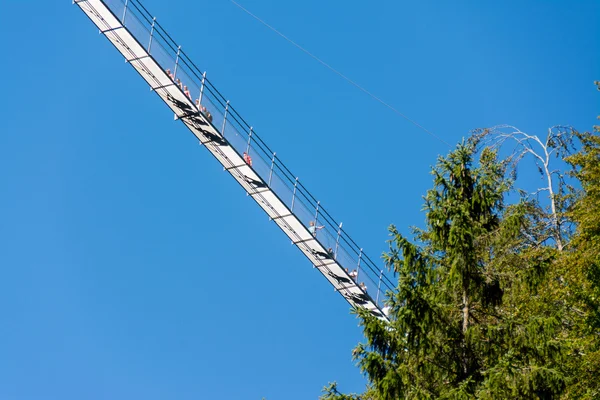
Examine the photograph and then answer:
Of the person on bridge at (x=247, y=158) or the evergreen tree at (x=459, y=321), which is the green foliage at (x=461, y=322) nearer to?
the evergreen tree at (x=459, y=321)

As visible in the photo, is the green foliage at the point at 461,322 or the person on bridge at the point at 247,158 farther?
the person on bridge at the point at 247,158

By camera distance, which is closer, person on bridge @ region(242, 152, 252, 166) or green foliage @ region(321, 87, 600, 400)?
green foliage @ region(321, 87, 600, 400)

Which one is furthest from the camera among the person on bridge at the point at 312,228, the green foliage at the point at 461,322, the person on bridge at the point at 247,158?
the person on bridge at the point at 312,228

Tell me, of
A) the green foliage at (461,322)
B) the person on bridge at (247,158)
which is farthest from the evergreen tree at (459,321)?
the person on bridge at (247,158)

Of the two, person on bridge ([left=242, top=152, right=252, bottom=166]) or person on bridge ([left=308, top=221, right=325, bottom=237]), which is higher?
person on bridge ([left=242, top=152, right=252, bottom=166])

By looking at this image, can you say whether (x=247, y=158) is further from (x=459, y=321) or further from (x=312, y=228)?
(x=459, y=321)

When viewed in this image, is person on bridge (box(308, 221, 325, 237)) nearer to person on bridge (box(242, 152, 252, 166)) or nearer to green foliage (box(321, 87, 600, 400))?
person on bridge (box(242, 152, 252, 166))

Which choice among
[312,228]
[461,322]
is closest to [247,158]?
[312,228]

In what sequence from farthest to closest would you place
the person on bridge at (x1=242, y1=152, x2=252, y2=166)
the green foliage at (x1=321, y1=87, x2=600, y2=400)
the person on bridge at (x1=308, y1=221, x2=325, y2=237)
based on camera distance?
1. the person on bridge at (x1=308, y1=221, x2=325, y2=237)
2. the person on bridge at (x1=242, y1=152, x2=252, y2=166)
3. the green foliage at (x1=321, y1=87, x2=600, y2=400)

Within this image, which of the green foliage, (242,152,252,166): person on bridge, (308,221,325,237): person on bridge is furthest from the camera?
(308,221,325,237): person on bridge

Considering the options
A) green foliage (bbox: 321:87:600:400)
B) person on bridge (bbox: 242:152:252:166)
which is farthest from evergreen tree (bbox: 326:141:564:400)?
person on bridge (bbox: 242:152:252:166)

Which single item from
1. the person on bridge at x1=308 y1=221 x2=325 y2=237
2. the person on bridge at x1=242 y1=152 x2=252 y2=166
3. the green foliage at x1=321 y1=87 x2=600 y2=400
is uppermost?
the person on bridge at x1=242 y1=152 x2=252 y2=166

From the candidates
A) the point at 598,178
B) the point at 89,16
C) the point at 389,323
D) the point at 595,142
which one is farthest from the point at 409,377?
the point at 89,16

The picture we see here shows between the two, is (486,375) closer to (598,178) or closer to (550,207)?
(598,178)
